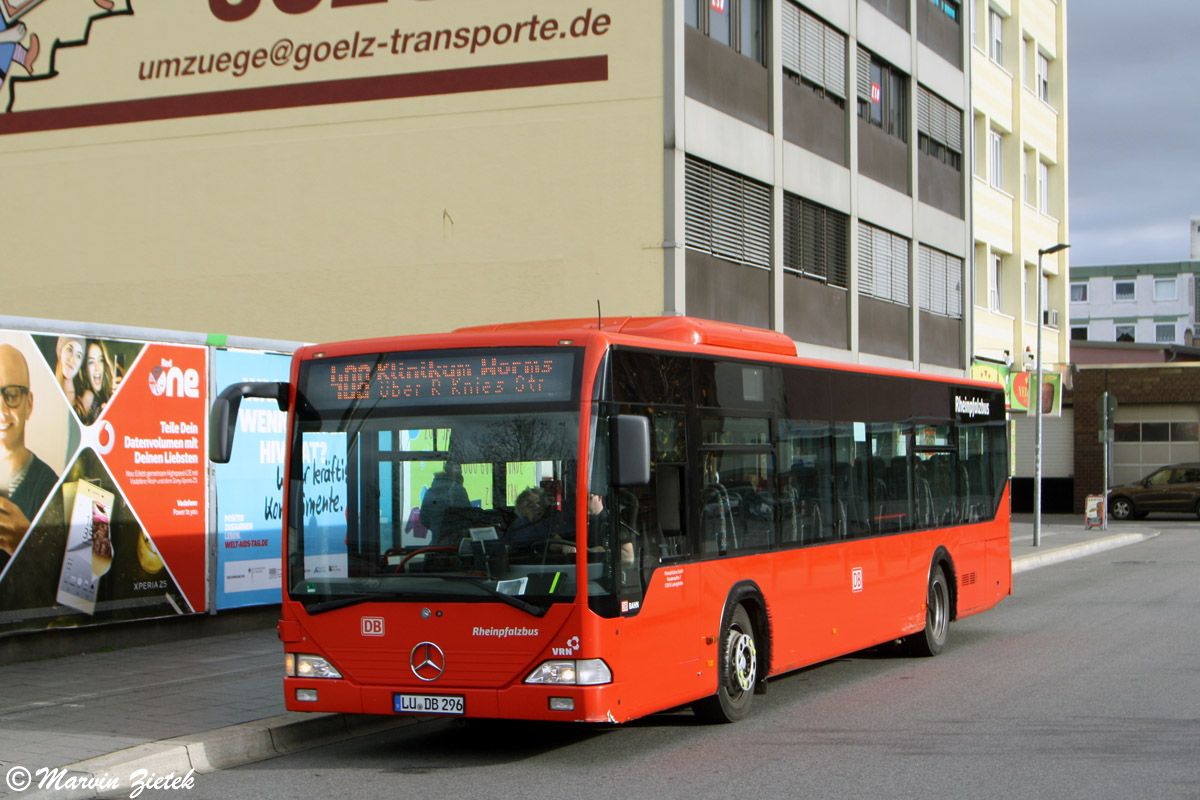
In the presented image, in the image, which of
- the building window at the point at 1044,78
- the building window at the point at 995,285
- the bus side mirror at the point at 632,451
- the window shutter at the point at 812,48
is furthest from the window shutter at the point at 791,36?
the building window at the point at 1044,78

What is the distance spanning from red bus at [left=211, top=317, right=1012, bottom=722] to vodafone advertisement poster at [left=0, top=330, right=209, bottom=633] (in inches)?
168

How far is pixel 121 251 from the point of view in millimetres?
24750

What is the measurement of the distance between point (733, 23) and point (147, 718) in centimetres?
1697

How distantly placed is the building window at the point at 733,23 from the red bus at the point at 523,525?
1306cm

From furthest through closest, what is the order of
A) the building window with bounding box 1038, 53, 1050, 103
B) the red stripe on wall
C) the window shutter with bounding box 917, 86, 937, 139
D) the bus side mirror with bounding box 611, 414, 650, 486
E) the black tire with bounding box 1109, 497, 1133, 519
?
the black tire with bounding box 1109, 497, 1133, 519 → the building window with bounding box 1038, 53, 1050, 103 → the window shutter with bounding box 917, 86, 937, 139 → the red stripe on wall → the bus side mirror with bounding box 611, 414, 650, 486

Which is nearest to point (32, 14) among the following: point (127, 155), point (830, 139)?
point (127, 155)

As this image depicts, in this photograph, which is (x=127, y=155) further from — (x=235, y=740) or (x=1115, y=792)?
(x=1115, y=792)

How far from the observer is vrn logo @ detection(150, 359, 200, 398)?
13.2 metres

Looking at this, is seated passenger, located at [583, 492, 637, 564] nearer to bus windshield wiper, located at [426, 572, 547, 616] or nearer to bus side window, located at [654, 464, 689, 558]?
bus windshield wiper, located at [426, 572, 547, 616]

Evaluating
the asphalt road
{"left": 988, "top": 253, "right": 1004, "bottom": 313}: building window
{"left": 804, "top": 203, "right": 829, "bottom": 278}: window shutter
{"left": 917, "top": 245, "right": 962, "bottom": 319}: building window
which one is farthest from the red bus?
{"left": 988, "top": 253, "right": 1004, "bottom": 313}: building window

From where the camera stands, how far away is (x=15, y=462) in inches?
466

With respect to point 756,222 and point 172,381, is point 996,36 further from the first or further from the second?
point 172,381

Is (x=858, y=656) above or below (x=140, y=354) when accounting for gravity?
below

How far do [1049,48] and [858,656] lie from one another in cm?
3436
